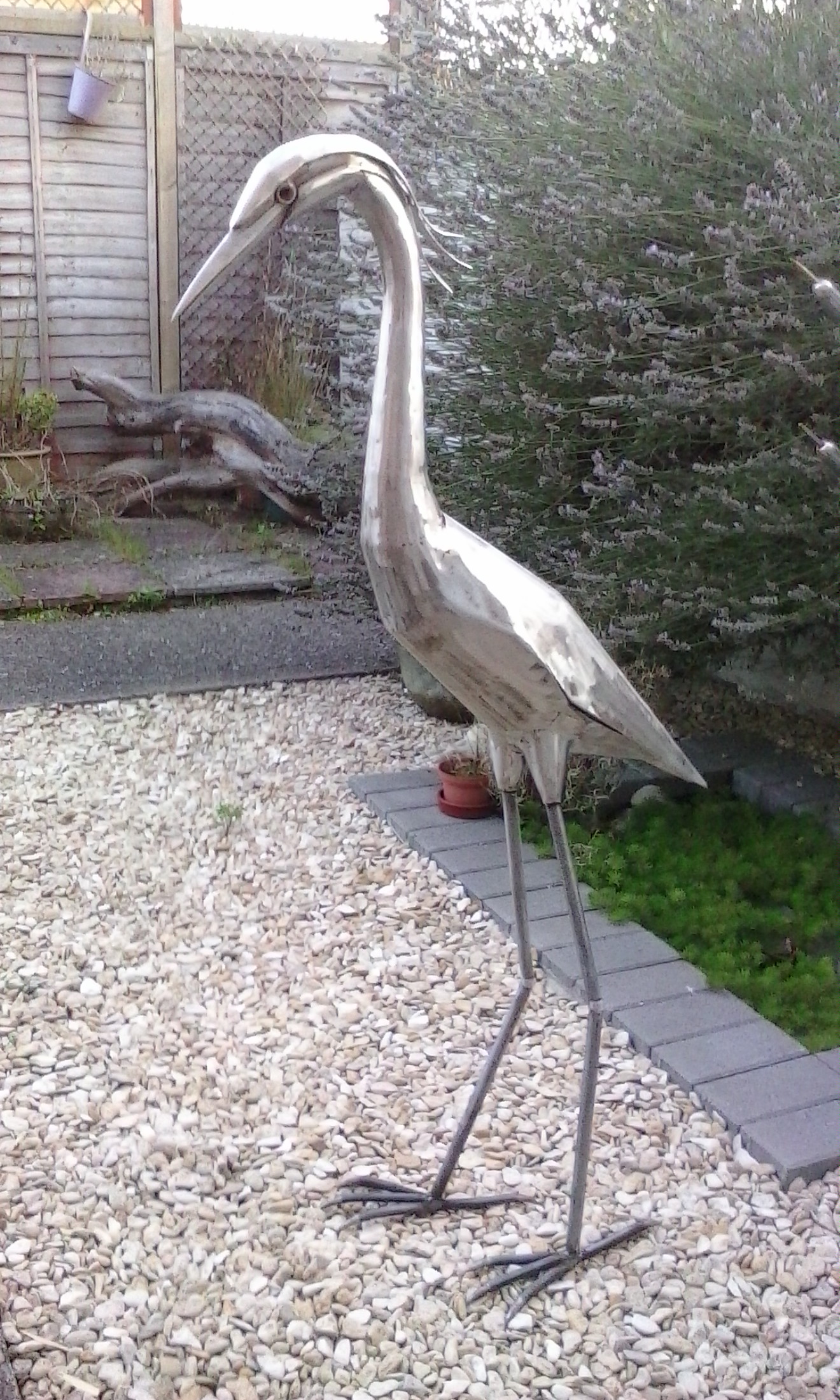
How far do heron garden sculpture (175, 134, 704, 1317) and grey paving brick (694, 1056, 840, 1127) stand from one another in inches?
16.7

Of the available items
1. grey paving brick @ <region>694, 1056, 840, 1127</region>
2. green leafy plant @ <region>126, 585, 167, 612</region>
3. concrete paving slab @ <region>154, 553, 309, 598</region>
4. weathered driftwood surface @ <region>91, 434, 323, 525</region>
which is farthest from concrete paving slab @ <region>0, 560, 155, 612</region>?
grey paving brick @ <region>694, 1056, 840, 1127</region>

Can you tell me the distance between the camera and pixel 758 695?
372 cm

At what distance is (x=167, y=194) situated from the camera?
7402 mm

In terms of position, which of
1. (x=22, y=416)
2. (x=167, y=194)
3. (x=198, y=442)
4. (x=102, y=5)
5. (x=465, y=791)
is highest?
(x=102, y=5)

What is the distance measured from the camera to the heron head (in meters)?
1.53

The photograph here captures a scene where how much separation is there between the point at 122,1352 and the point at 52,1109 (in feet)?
2.10

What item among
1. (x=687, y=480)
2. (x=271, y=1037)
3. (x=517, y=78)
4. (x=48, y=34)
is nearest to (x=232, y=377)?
(x=48, y=34)

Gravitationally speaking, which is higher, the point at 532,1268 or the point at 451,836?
the point at 451,836

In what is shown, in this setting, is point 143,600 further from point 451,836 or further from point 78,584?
point 451,836

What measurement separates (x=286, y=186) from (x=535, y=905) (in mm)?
2041

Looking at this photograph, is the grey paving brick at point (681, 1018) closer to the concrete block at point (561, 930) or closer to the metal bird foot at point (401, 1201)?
the concrete block at point (561, 930)

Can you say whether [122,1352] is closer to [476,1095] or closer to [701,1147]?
[476,1095]

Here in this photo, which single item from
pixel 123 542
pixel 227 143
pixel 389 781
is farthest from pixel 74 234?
pixel 389 781

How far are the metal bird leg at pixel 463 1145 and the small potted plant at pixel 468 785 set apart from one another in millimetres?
1434
